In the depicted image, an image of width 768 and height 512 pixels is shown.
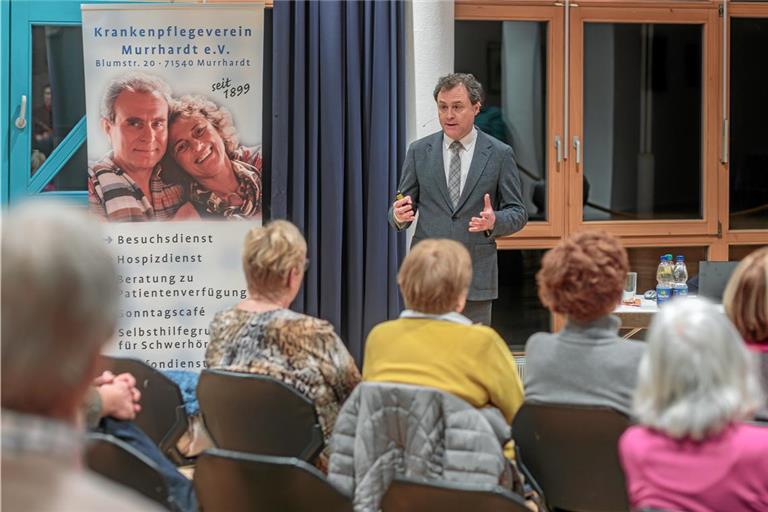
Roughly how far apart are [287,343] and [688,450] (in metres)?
1.31

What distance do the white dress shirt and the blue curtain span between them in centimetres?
75

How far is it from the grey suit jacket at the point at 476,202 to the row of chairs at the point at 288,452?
1.55 metres

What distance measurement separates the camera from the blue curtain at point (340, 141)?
495cm

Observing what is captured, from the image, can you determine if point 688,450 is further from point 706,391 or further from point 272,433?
point 272,433

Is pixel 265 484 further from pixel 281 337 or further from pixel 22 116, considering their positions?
pixel 22 116

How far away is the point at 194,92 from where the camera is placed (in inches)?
189

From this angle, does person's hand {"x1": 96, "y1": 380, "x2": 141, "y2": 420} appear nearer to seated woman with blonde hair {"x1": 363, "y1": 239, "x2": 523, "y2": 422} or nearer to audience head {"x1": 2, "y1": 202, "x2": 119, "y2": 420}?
seated woman with blonde hair {"x1": 363, "y1": 239, "x2": 523, "y2": 422}

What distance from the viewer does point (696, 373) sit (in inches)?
66.7

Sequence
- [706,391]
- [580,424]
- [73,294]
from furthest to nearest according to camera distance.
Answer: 1. [580,424]
2. [706,391]
3. [73,294]

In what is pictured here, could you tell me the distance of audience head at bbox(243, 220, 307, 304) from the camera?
9.38 feet

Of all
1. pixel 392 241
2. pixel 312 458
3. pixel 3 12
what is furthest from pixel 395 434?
pixel 3 12

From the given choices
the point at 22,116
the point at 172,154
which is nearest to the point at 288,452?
the point at 172,154

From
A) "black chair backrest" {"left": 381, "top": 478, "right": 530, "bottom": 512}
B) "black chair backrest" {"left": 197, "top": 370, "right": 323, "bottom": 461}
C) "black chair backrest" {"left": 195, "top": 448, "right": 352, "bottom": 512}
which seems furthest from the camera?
"black chair backrest" {"left": 197, "top": 370, "right": 323, "bottom": 461}

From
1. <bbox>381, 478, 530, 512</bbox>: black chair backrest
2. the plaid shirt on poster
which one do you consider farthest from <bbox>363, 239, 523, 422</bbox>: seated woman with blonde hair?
the plaid shirt on poster
